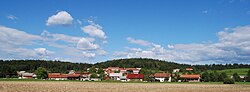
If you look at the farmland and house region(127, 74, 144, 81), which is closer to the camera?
the farmland

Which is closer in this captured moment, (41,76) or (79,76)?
(41,76)

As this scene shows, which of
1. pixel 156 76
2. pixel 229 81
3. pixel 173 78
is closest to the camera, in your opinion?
pixel 229 81

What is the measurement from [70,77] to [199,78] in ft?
205

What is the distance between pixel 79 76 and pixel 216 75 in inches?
2660

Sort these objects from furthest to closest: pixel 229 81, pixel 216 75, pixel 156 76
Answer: pixel 156 76, pixel 216 75, pixel 229 81

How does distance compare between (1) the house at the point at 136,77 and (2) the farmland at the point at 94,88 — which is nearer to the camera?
(2) the farmland at the point at 94,88

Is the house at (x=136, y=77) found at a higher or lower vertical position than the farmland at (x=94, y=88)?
higher

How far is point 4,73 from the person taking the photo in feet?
468

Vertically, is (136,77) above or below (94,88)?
above

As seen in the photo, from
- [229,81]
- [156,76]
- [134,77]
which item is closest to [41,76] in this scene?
[134,77]

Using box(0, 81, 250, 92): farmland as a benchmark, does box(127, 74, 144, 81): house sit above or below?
above

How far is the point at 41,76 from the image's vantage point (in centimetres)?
12862

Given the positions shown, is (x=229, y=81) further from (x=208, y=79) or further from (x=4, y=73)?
(x=4, y=73)

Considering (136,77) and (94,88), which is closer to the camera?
(94,88)
